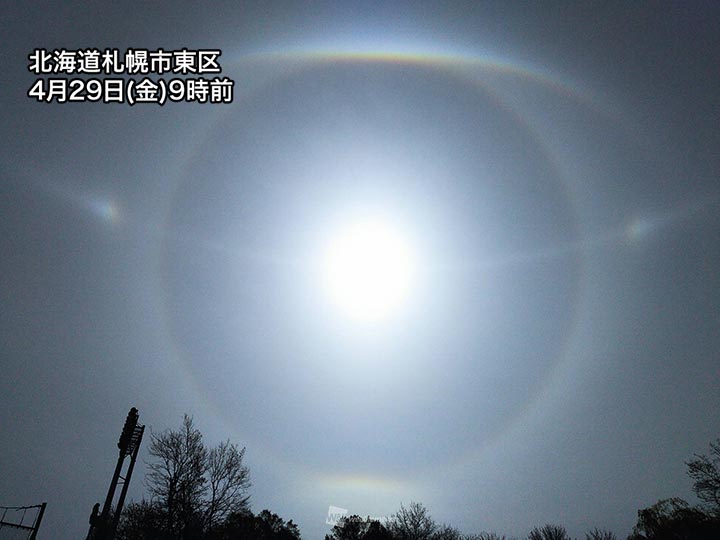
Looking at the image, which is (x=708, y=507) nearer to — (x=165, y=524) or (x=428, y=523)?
(x=428, y=523)

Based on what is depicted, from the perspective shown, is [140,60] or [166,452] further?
[166,452]

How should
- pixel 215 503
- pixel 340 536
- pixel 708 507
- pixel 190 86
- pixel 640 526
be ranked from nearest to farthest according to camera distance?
pixel 190 86
pixel 215 503
pixel 708 507
pixel 640 526
pixel 340 536

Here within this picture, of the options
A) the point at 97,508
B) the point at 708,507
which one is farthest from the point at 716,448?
the point at 97,508

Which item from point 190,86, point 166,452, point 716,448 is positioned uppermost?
point 190,86

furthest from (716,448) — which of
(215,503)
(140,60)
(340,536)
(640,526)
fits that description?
(340,536)

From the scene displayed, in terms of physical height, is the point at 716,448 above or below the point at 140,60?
below

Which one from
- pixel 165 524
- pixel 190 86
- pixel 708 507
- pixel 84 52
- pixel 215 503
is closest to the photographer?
pixel 84 52

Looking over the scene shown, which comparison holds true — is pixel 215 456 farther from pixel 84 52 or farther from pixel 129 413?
pixel 84 52
